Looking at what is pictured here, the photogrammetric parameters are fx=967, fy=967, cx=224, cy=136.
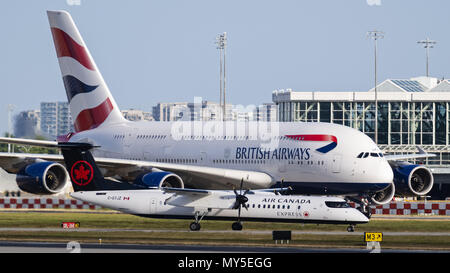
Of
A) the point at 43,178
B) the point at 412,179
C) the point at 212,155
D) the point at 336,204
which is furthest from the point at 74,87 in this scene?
the point at 336,204

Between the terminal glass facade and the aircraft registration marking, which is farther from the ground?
the terminal glass facade

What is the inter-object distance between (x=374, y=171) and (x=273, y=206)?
853 centimetres

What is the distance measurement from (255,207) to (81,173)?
9.95m

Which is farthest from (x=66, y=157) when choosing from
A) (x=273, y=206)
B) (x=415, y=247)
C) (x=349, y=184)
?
(x=415, y=247)

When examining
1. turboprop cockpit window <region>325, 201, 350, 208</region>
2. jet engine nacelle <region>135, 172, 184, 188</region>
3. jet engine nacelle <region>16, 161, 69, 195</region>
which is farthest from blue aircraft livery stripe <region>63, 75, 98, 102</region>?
turboprop cockpit window <region>325, 201, 350, 208</region>

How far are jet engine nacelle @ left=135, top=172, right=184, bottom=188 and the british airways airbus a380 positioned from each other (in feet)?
0.18

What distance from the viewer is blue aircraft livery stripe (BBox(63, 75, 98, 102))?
63281 millimetres

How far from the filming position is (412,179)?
58.8 metres

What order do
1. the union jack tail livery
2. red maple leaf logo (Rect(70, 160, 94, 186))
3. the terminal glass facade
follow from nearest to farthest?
red maple leaf logo (Rect(70, 160, 94, 186)) < the union jack tail livery < the terminal glass facade

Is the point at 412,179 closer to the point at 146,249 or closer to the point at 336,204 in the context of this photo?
the point at 336,204

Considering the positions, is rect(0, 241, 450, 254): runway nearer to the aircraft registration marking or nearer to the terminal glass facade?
the aircraft registration marking

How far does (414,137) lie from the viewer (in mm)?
116125

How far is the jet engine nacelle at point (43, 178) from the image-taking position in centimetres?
5231
